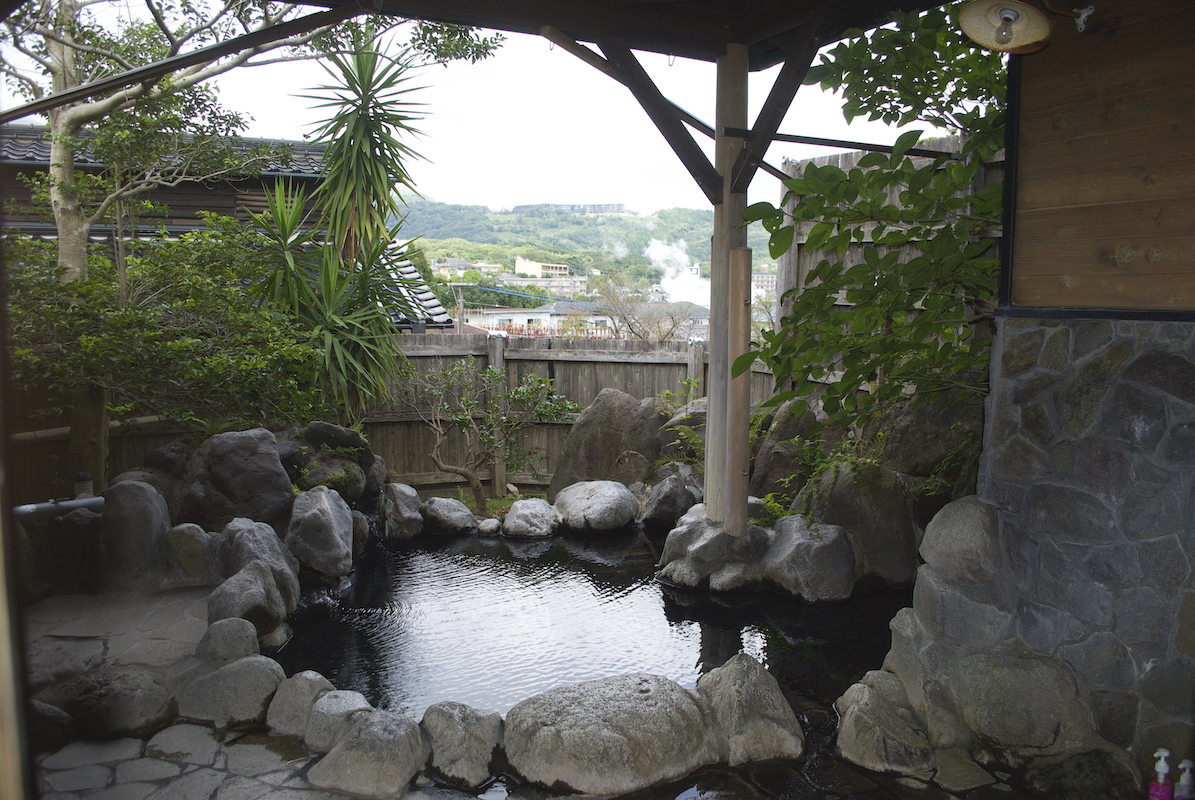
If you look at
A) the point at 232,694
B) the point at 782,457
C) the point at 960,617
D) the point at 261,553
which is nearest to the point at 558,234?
the point at 782,457

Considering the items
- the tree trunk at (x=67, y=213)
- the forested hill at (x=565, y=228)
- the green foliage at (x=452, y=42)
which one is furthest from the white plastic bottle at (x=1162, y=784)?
the forested hill at (x=565, y=228)

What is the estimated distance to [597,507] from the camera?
636 centimetres

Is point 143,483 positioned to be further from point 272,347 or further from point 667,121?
point 667,121

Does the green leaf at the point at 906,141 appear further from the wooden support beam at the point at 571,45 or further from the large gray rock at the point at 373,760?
the large gray rock at the point at 373,760

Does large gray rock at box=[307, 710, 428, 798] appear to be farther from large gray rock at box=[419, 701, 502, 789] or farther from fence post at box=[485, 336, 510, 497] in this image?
fence post at box=[485, 336, 510, 497]

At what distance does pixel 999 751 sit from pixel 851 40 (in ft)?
11.4

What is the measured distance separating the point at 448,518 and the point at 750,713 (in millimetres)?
3744

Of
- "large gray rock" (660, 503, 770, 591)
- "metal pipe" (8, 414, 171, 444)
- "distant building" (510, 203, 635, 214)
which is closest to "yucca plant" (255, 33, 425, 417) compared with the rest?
"metal pipe" (8, 414, 171, 444)

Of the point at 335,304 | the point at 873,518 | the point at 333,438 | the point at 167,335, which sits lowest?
the point at 873,518

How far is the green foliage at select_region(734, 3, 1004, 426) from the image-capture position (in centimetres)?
289

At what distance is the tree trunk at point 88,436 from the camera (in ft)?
15.1

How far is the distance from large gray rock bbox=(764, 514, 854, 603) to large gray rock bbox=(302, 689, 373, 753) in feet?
9.21

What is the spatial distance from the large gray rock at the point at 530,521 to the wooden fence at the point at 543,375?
1302 mm

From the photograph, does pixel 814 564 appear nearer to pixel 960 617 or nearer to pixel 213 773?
pixel 960 617
